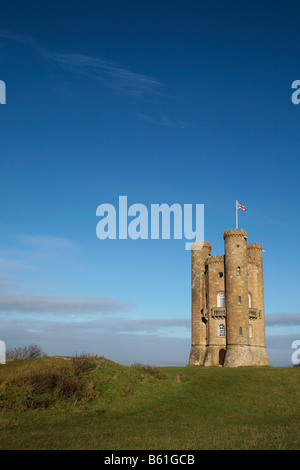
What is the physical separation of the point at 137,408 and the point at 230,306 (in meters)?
33.1

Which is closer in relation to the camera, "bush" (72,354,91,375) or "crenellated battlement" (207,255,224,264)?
"bush" (72,354,91,375)

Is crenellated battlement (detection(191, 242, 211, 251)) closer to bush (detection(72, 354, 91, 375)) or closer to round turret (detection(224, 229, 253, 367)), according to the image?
round turret (detection(224, 229, 253, 367))

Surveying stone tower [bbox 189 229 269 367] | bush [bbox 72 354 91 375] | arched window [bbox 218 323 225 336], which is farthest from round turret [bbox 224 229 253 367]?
bush [bbox 72 354 91 375]

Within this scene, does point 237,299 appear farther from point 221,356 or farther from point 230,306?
point 221,356

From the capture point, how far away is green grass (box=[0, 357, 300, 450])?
15805 millimetres

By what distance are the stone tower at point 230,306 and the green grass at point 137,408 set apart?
743 inches

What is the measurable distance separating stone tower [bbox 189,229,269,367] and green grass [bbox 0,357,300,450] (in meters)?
18.9

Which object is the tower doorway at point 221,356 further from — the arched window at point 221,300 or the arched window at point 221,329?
the arched window at point 221,300

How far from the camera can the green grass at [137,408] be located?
1580 cm

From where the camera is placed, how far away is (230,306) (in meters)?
55.1
